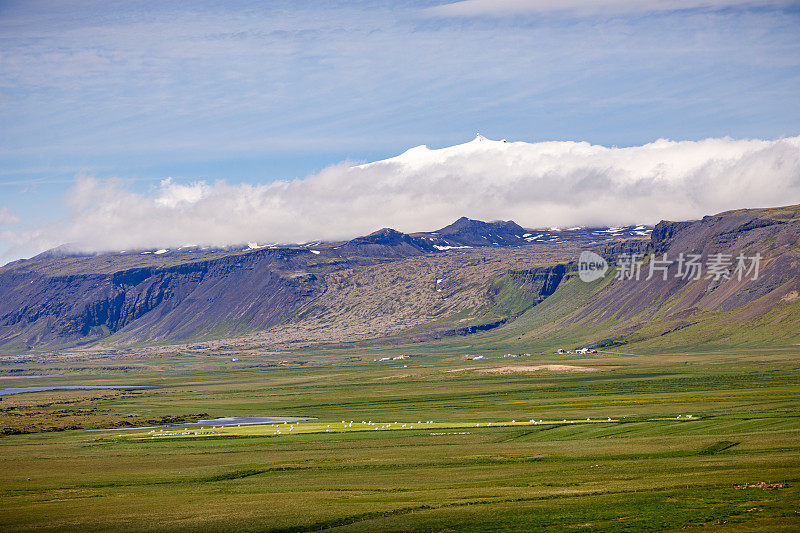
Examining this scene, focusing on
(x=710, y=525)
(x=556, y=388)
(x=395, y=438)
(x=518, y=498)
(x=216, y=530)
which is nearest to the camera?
(x=710, y=525)

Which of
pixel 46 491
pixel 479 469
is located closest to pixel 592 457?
pixel 479 469

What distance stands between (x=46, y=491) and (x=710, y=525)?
59487 millimetres

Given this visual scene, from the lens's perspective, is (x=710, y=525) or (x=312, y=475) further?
(x=312, y=475)

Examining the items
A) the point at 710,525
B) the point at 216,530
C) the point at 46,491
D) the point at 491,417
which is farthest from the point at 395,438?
the point at 710,525

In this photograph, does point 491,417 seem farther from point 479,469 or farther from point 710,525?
point 710,525

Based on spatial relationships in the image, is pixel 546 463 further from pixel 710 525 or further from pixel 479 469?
pixel 710 525

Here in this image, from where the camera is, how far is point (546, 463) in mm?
80562

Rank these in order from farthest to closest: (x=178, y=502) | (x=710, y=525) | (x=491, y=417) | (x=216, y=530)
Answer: (x=491, y=417)
(x=178, y=502)
(x=216, y=530)
(x=710, y=525)

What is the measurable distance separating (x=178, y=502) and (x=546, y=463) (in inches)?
1401

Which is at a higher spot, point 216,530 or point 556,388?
point 216,530

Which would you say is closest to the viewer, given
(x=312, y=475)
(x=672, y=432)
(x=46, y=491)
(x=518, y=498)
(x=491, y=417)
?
(x=518, y=498)

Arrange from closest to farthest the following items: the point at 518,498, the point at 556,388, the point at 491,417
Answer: the point at 518,498, the point at 491,417, the point at 556,388

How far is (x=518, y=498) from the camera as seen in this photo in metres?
61.0

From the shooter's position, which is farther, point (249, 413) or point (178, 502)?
point (249, 413)
